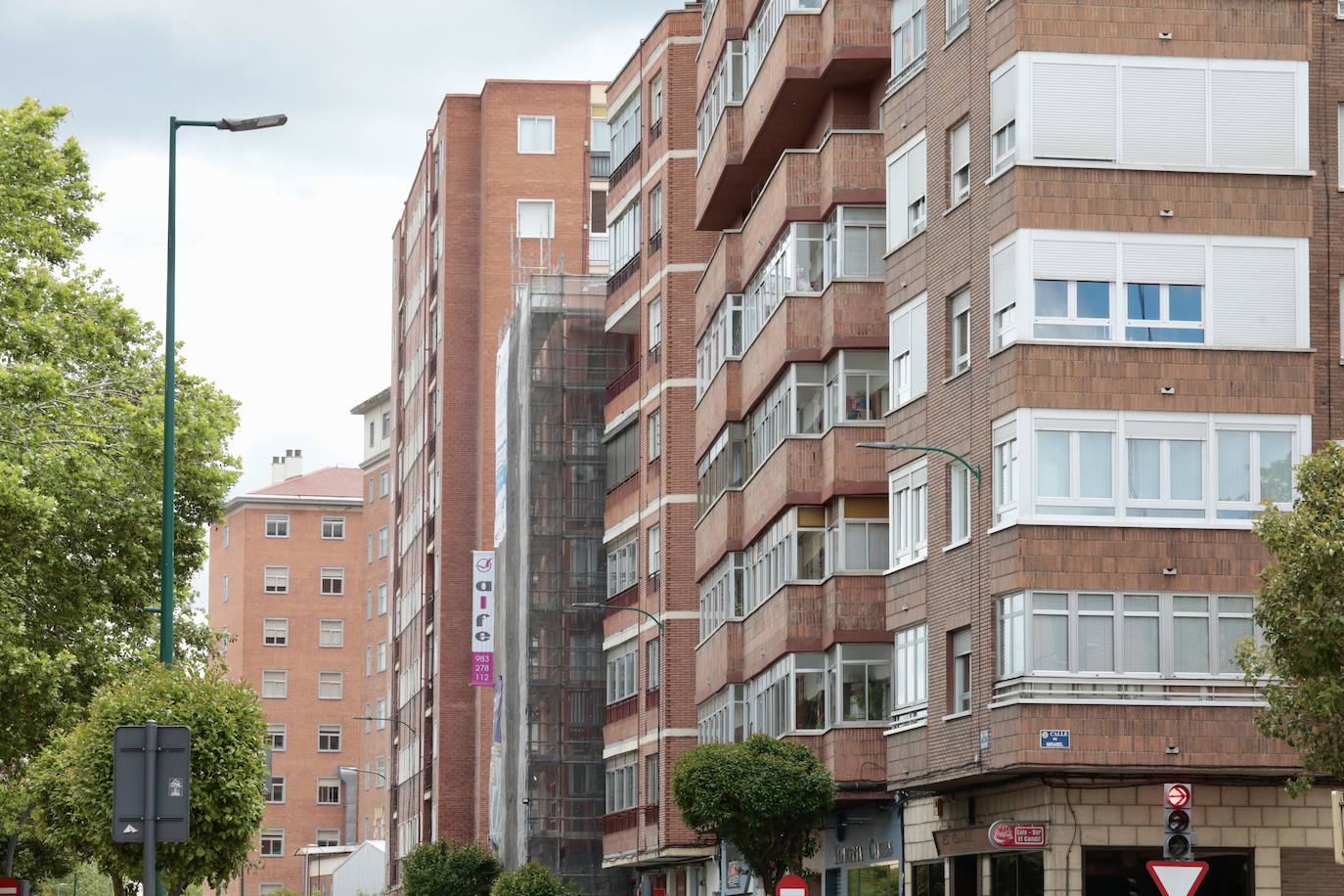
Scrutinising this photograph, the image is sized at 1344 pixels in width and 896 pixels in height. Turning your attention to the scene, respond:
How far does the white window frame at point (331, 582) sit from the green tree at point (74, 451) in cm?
10674

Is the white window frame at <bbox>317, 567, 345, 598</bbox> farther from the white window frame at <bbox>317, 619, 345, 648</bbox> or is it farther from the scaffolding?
the scaffolding

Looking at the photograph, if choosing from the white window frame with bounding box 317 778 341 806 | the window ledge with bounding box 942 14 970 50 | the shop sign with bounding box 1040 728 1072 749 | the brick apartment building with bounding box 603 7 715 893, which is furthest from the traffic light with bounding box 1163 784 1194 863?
the white window frame with bounding box 317 778 341 806

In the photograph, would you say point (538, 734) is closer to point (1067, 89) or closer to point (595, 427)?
point (595, 427)

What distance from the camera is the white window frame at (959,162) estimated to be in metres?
37.6

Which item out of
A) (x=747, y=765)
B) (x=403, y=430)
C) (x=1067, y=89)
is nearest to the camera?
(x=1067, y=89)

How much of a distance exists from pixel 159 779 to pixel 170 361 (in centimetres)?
1210

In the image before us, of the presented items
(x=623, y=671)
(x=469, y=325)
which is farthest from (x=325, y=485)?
(x=623, y=671)

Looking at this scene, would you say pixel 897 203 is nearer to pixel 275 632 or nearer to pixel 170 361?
pixel 170 361

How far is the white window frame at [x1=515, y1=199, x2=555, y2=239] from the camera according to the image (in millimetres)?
93125

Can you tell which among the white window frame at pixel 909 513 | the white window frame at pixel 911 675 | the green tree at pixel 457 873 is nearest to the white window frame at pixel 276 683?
the green tree at pixel 457 873

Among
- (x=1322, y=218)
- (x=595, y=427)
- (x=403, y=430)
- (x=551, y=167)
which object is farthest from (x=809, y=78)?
(x=403, y=430)

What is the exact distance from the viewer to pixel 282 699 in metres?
145

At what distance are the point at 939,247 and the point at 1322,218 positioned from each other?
20.2 feet

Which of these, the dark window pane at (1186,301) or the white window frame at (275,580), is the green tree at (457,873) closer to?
the dark window pane at (1186,301)
